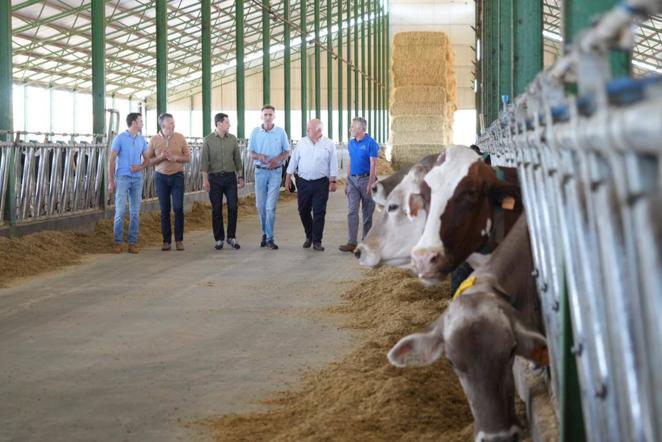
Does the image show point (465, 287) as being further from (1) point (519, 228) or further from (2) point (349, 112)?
(2) point (349, 112)

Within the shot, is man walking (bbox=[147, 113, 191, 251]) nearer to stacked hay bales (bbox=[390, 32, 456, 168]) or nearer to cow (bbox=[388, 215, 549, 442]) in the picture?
cow (bbox=[388, 215, 549, 442])

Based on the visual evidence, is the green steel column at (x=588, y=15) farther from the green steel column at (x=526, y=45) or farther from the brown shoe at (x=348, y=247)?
the brown shoe at (x=348, y=247)

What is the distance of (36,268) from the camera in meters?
10.7

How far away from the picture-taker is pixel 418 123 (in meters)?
40.3

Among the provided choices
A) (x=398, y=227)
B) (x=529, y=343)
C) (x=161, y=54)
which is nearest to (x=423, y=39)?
(x=161, y=54)

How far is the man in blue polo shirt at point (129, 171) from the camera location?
40.1ft

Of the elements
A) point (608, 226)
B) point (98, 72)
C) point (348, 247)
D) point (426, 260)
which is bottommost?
point (348, 247)

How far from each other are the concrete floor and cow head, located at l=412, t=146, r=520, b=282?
1335 mm

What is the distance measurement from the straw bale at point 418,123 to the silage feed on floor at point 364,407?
34019 mm

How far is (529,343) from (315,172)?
29.5ft

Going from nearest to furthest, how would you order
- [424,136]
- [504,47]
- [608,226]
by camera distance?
[608,226]
[504,47]
[424,136]

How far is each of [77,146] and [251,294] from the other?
5.99 metres

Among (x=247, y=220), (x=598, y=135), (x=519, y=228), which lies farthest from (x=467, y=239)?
(x=247, y=220)

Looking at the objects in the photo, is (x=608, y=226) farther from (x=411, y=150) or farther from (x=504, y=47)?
(x=411, y=150)
